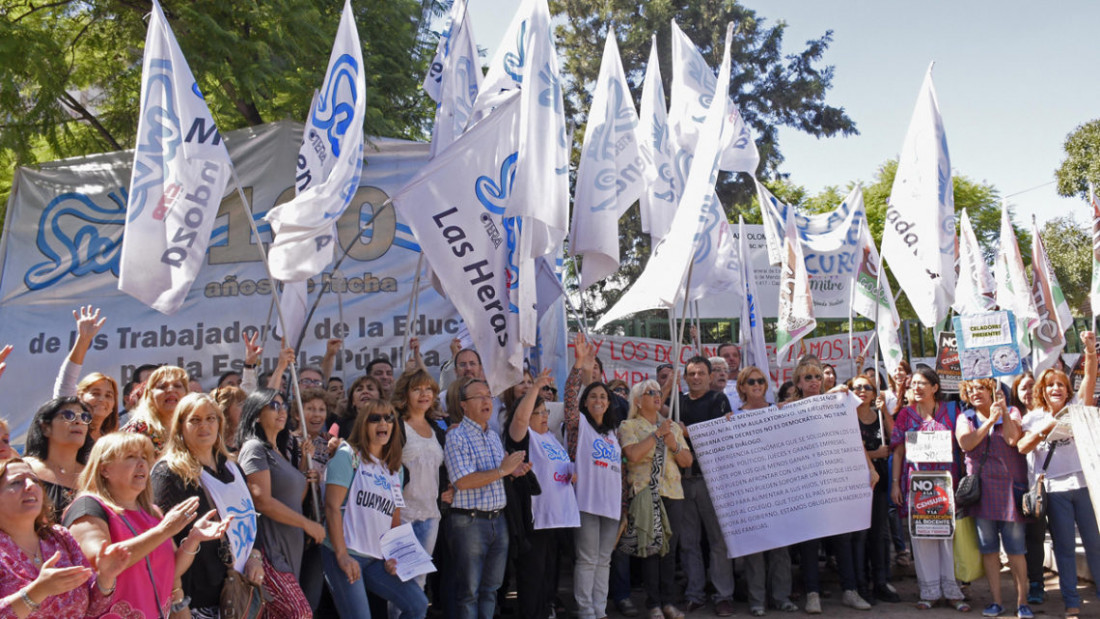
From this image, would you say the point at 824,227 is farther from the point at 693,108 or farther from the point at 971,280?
the point at 693,108

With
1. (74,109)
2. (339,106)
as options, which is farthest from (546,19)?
(74,109)

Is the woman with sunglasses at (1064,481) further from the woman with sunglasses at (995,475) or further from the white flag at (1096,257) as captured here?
the white flag at (1096,257)

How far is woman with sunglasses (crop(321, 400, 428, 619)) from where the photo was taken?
202 inches

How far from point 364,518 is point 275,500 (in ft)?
1.76

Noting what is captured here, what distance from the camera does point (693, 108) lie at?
9.58m

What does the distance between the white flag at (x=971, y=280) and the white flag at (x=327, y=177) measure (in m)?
7.69

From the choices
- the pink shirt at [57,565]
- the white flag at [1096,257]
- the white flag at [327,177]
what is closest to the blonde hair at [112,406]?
the white flag at [327,177]

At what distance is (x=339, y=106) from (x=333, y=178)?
30.5 inches

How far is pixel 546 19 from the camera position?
729 cm

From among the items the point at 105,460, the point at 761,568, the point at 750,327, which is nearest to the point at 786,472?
the point at 761,568

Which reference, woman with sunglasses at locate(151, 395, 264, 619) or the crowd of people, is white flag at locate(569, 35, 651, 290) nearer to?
the crowd of people

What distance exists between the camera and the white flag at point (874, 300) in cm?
1006

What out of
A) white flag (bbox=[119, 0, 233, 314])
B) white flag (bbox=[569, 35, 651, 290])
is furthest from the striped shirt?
white flag (bbox=[119, 0, 233, 314])

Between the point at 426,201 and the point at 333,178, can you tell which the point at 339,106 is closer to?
the point at 333,178
